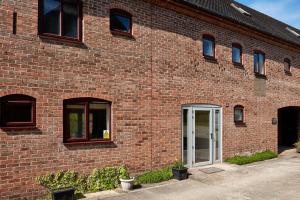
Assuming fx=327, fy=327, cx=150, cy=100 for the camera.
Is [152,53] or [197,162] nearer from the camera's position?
[152,53]

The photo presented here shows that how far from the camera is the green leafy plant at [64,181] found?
8742 millimetres

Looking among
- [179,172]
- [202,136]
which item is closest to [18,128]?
[179,172]

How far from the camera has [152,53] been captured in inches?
456

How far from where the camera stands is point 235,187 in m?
10.4

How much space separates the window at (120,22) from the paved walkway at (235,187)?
512 centimetres

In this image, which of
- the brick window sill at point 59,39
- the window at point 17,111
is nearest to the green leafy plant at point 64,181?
the window at point 17,111

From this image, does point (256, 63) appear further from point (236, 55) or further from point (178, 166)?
point (178, 166)

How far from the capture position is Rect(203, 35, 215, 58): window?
45.4 ft

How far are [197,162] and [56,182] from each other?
6233mm

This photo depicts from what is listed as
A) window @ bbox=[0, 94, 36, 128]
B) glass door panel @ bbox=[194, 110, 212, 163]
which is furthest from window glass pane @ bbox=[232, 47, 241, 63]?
window @ bbox=[0, 94, 36, 128]

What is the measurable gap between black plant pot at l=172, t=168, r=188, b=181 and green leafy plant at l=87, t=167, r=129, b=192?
1945 mm

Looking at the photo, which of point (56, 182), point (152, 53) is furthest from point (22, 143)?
point (152, 53)

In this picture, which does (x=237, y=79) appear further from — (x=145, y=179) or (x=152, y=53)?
(x=145, y=179)

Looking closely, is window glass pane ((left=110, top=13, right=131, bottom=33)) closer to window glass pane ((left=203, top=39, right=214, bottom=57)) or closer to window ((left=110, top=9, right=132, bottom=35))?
window ((left=110, top=9, right=132, bottom=35))
